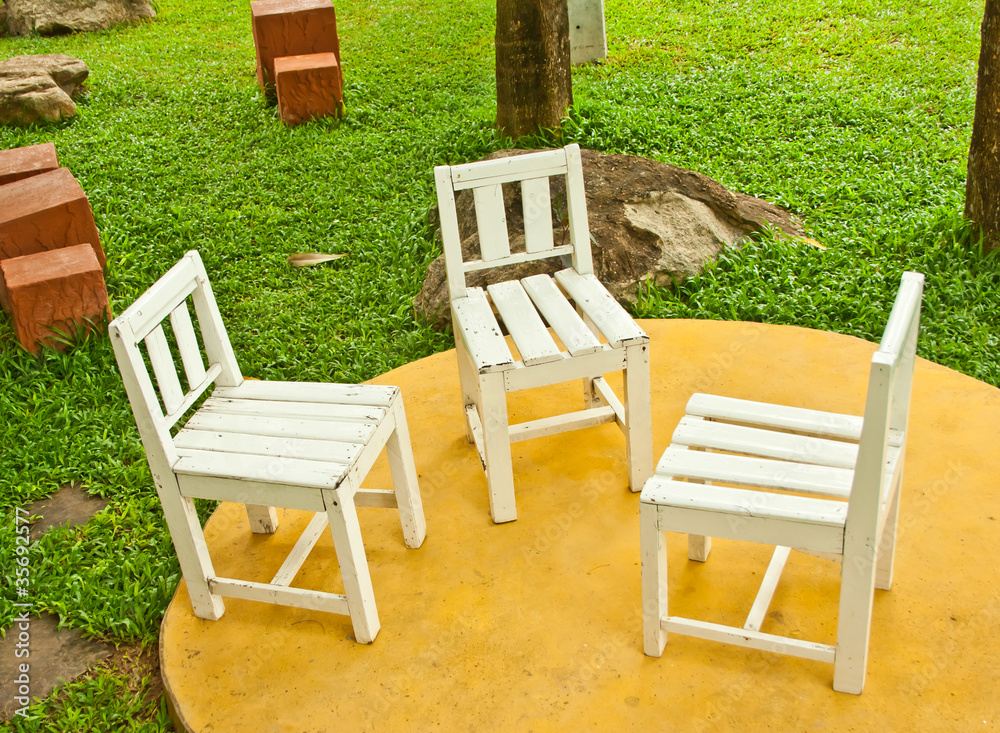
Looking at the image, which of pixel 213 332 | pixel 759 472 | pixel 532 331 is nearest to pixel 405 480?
pixel 532 331

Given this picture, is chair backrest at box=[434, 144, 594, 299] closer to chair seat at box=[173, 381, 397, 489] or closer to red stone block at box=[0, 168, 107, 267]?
chair seat at box=[173, 381, 397, 489]

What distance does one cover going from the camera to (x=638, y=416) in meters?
3.16

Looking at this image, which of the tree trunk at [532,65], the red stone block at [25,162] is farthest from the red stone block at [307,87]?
the red stone block at [25,162]

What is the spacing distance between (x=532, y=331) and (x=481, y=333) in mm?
192

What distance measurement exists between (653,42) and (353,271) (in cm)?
479

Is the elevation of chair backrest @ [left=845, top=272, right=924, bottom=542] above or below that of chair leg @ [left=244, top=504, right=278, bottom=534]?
above

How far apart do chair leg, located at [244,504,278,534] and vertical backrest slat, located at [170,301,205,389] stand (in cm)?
62

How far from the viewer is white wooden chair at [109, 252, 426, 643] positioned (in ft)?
8.38

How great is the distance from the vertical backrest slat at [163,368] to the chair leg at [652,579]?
4.79ft

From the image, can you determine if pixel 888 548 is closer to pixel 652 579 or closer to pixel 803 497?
pixel 803 497

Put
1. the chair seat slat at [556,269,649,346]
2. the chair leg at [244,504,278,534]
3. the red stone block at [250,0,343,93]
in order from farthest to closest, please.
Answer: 1. the red stone block at [250,0,343,93]
2. the chair leg at [244,504,278,534]
3. the chair seat slat at [556,269,649,346]

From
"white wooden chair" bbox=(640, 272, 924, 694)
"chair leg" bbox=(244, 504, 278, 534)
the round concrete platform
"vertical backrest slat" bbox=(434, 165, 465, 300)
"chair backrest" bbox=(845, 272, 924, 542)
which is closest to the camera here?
"chair backrest" bbox=(845, 272, 924, 542)

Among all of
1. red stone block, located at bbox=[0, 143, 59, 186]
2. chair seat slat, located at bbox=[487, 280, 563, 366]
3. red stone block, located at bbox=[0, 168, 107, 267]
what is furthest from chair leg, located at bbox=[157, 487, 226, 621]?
red stone block, located at bbox=[0, 143, 59, 186]

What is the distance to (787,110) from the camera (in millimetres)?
6855
